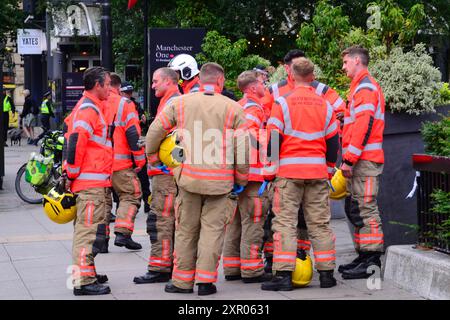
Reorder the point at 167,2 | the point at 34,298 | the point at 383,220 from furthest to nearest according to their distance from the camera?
the point at 167,2 → the point at 383,220 → the point at 34,298

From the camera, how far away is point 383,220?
9.34 m

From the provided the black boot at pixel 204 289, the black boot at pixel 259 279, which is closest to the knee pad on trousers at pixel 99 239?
the black boot at pixel 204 289

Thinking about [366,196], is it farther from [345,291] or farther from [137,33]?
[137,33]

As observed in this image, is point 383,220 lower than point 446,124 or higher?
lower

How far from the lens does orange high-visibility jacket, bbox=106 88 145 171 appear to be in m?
10.0

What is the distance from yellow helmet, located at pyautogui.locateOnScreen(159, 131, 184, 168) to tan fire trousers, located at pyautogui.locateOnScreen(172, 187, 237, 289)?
0.25 metres

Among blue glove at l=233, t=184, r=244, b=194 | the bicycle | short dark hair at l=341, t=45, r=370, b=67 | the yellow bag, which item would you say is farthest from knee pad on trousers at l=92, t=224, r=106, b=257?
the yellow bag

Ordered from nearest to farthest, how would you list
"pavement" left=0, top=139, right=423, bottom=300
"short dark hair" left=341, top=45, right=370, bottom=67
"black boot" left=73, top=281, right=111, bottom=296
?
1. "pavement" left=0, top=139, right=423, bottom=300
2. "black boot" left=73, top=281, right=111, bottom=296
3. "short dark hair" left=341, top=45, right=370, bottom=67

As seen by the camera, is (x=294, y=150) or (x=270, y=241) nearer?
(x=294, y=150)

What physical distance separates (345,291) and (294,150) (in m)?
1.29

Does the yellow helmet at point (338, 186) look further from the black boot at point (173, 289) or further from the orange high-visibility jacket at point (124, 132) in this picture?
the orange high-visibility jacket at point (124, 132)

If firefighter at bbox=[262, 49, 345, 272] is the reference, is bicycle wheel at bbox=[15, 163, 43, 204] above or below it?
below

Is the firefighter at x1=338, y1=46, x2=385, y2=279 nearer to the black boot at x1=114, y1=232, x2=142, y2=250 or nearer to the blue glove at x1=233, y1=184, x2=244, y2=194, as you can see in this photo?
the blue glove at x1=233, y1=184, x2=244, y2=194
